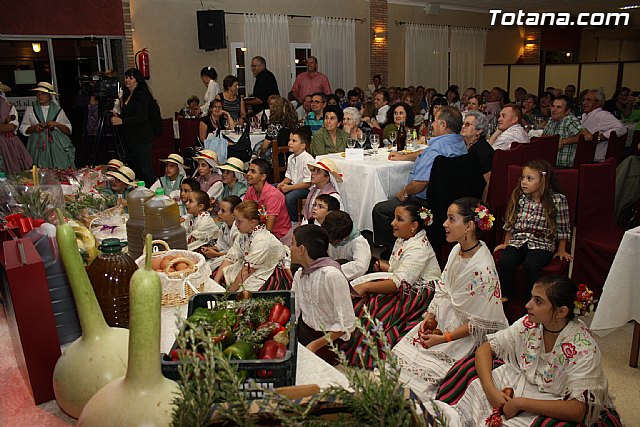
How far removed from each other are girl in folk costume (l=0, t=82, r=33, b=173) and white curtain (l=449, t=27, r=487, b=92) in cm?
1148

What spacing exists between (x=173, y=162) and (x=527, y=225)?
3.15 meters

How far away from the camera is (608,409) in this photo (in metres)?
2.17

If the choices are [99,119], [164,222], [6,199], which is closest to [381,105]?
[99,119]

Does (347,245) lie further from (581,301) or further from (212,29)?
(212,29)

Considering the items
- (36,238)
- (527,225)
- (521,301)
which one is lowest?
(521,301)

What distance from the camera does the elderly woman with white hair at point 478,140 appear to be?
4.73 meters

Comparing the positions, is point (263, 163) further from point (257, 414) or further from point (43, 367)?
point (257, 414)

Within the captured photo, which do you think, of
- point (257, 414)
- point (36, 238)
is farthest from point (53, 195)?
point (257, 414)

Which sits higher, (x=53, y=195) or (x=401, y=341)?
(x=53, y=195)

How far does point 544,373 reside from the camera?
2176 millimetres

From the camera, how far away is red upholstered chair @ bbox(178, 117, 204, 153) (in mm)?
7941

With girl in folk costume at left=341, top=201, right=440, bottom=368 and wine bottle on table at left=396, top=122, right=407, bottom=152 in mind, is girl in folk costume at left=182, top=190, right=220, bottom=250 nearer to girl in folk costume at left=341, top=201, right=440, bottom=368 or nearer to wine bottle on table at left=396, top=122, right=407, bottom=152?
girl in folk costume at left=341, top=201, right=440, bottom=368

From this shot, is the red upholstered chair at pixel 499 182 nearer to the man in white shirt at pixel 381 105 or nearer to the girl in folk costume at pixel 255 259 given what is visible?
the girl in folk costume at pixel 255 259

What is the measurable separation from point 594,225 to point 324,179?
1.96 m
